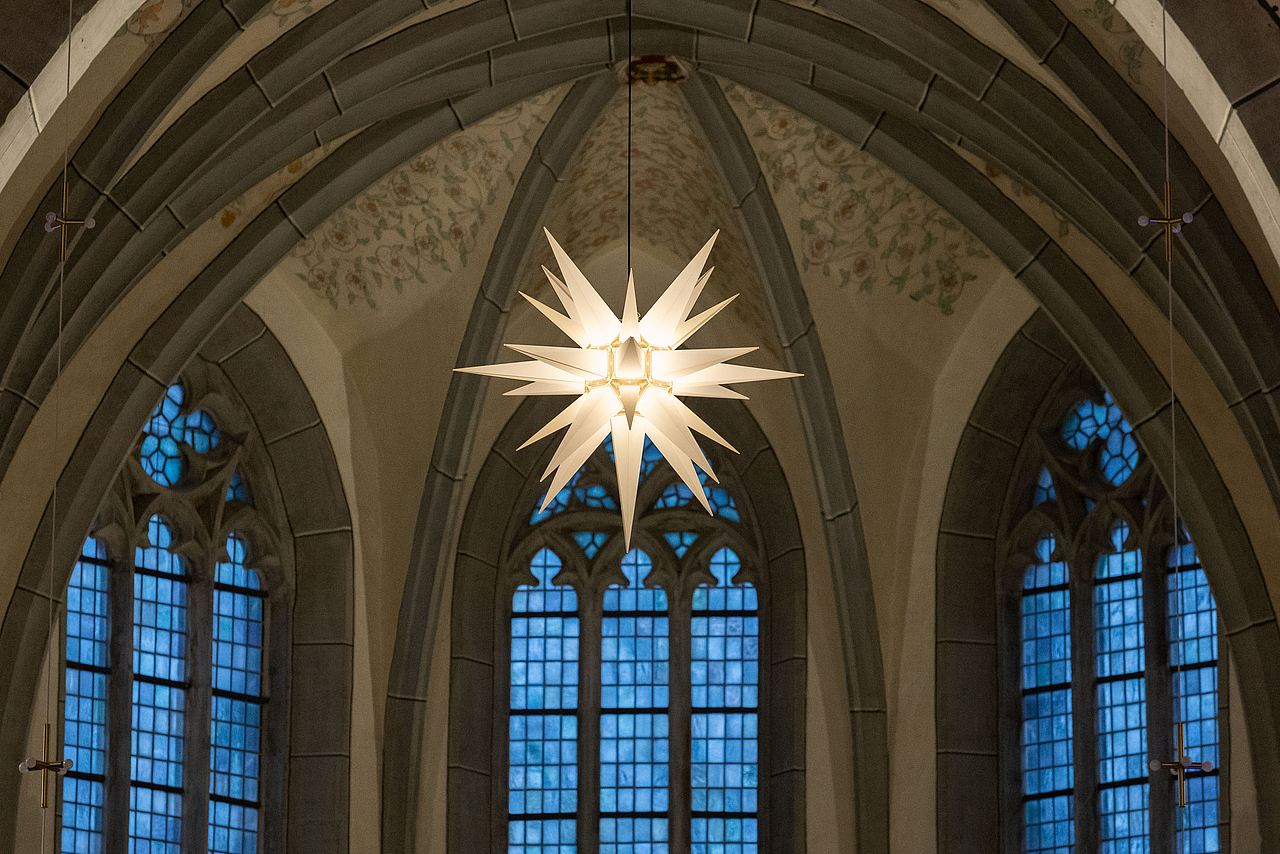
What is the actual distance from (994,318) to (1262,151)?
18.4 ft

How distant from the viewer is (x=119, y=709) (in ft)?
47.9

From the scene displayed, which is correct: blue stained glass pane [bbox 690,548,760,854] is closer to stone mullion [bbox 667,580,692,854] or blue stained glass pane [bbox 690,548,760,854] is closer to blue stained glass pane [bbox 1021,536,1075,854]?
stone mullion [bbox 667,580,692,854]

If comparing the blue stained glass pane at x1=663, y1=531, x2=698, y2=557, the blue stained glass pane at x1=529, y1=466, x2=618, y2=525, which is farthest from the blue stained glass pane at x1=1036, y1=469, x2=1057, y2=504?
the blue stained glass pane at x1=529, y1=466, x2=618, y2=525

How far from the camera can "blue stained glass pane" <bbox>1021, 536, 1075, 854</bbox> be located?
14.9 metres

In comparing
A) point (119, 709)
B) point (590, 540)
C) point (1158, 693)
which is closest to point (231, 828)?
point (119, 709)

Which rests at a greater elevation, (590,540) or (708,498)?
(708,498)

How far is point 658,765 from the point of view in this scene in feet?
51.9

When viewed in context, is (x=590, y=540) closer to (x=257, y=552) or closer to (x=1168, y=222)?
(x=257, y=552)

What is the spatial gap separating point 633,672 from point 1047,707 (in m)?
2.65

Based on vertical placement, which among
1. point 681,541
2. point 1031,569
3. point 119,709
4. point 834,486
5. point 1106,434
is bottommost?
point 119,709

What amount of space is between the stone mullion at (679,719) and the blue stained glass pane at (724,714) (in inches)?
1.6

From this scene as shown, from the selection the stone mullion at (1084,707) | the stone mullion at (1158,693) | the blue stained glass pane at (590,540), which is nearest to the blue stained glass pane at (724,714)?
the blue stained glass pane at (590,540)

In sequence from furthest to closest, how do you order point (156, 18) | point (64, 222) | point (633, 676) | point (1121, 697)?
point (633, 676) < point (1121, 697) < point (156, 18) < point (64, 222)

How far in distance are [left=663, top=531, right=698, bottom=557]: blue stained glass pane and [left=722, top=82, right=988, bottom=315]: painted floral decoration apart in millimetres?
2085
